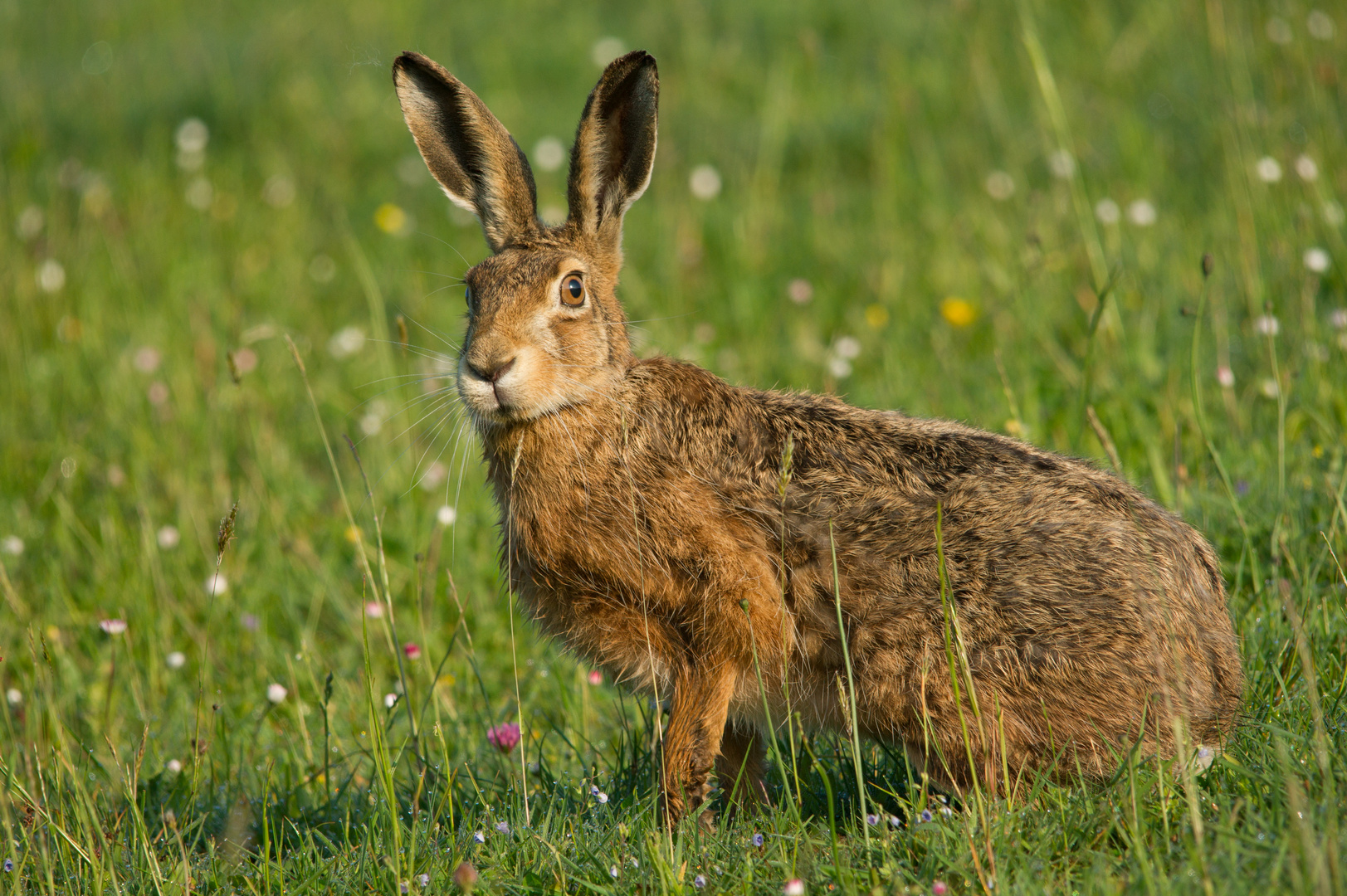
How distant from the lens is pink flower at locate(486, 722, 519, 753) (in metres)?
3.79

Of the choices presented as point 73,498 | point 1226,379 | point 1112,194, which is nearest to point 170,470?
point 73,498

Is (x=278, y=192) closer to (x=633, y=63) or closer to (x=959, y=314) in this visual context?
(x=959, y=314)

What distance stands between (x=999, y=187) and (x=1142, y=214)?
1.25m

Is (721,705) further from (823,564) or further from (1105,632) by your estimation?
(1105,632)

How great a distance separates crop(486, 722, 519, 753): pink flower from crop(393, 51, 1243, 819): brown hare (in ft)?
1.20

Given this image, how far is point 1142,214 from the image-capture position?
263 inches

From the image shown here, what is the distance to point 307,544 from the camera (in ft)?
18.0

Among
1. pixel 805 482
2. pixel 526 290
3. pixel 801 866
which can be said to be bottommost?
pixel 801 866

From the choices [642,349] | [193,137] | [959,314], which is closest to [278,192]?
[193,137]

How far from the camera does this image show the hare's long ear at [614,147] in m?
4.05

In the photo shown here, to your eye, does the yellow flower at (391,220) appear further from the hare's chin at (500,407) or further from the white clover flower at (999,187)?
the hare's chin at (500,407)

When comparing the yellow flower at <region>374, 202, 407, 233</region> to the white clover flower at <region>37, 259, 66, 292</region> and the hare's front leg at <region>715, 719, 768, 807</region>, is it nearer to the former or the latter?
the white clover flower at <region>37, 259, 66, 292</region>

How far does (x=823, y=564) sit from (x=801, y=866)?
94 cm

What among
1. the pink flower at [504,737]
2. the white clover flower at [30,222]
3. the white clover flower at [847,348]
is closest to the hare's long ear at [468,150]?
the pink flower at [504,737]
